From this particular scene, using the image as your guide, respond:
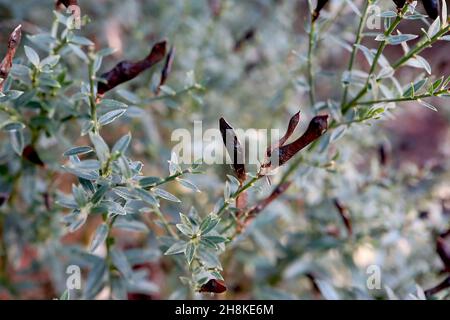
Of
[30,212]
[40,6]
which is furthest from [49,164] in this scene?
[40,6]

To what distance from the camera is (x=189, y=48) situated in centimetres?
178

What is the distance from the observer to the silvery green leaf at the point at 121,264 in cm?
108

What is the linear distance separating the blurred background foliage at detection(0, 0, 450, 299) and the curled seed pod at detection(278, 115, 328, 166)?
0.26 metres

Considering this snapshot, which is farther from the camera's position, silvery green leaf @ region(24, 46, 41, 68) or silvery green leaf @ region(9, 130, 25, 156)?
silvery green leaf @ region(9, 130, 25, 156)

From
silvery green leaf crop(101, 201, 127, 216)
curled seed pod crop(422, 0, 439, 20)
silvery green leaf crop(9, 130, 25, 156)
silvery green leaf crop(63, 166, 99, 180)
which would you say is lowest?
silvery green leaf crop(101, 201, 127, 216)

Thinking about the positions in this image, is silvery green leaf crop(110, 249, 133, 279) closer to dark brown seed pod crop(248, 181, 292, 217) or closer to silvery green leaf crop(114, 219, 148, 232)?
silvery green leaf crop(114, 219, 148, 232)

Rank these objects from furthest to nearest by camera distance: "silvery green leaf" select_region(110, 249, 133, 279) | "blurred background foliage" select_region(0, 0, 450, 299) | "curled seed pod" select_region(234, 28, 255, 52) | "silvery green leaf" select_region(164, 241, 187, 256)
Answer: "curled seed pod" select_region(234, 28, 255, 52) → "blurred background foliage" select_region(0, 0, 450, 299) → "silvery green leaf" select_region(110, 249, 133, 279) → "silvery green leaf" select_region(164, 241, 187, 256)

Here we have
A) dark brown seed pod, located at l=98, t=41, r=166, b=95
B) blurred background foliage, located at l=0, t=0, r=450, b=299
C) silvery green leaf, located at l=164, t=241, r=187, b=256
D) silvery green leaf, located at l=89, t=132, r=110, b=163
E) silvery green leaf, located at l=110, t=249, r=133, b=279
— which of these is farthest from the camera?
blurred background foliage, located at l=0, t=0, r=450, b=299

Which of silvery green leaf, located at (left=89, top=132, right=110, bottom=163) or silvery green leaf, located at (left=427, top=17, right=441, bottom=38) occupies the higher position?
silvery green leaf, located at (left=427, top=17, right=441, bottom=38)

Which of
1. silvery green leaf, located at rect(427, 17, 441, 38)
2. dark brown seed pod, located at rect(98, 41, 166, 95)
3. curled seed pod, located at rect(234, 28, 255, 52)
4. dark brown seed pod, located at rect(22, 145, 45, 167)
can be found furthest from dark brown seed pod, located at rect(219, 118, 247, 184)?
curled seed pod, located at rect(234, 28, 255, 52)

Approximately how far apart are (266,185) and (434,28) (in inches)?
16.7

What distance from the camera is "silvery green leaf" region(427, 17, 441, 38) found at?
87 centimetres

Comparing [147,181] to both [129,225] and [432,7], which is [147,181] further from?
[432,7]

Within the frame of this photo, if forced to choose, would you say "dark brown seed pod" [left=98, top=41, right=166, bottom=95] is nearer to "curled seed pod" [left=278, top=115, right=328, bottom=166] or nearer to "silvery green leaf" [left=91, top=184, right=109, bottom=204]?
"silvery green leaf" [left=91, top=184, right=109, bottom=204]
